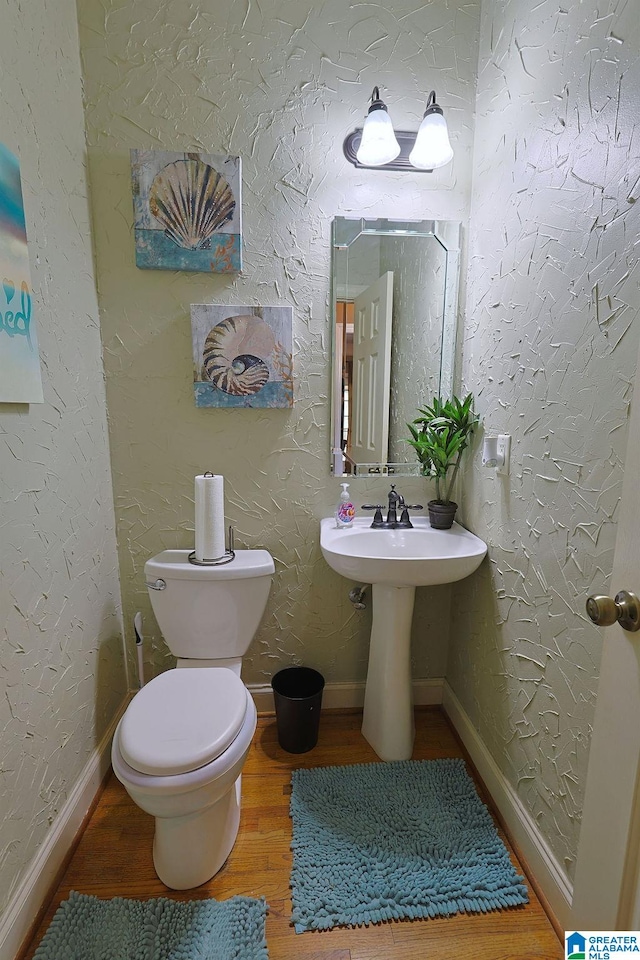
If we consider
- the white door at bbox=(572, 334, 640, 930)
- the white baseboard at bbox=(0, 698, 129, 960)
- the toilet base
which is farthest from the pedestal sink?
the white baseboard at bbox=(0, 698, 129, 960)

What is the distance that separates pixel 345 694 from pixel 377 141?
1939 mm

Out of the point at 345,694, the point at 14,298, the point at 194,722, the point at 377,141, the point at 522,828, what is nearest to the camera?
the point at 14,298

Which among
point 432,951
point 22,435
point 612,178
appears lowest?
point 432,951

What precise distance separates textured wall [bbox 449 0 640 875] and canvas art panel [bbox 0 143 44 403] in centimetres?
124

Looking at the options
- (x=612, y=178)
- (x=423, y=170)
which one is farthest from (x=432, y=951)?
(x=423, y=170)

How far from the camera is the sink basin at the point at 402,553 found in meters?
1.36

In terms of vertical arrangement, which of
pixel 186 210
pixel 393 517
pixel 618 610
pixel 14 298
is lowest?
pixel 393 517

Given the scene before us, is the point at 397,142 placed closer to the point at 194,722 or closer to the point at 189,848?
the point at 194,722

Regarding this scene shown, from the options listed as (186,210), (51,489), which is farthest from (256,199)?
(51,489)

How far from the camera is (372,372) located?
1.65 metres

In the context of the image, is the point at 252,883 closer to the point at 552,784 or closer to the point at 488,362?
the point at 552,784

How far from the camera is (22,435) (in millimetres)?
1095

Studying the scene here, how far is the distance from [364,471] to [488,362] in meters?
0.56

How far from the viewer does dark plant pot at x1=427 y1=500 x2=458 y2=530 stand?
5.33 ft
